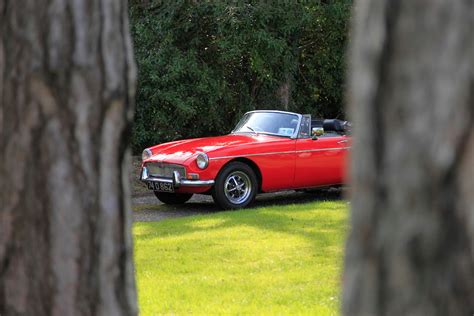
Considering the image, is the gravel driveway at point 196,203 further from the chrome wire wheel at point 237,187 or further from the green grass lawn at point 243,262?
the green grass lawn at point 243,262

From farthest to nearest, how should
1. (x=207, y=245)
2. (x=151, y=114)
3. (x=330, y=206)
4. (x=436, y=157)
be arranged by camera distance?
1. (x=151, y=114)
2. (x=330, y=206)
3. (x=207, y=245)
4. (x=436, y=157)

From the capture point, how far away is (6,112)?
9.18 feet

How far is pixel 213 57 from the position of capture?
19.9m

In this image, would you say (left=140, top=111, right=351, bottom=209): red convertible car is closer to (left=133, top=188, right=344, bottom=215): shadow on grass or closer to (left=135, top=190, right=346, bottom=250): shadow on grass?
(left=133, top=188, right=344, bottom=215): shadow on grass

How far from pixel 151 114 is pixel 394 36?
17521mm

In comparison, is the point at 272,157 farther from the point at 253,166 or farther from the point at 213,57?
the point at 213,57

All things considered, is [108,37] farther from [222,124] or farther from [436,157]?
[222,124]

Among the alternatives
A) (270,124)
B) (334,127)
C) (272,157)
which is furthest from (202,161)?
(334,127)

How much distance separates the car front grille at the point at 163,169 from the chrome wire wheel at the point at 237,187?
2.26 feet

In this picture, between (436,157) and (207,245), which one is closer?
(436,157)

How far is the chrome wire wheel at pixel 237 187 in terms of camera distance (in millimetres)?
13289

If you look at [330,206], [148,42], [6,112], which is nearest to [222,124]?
[148,42]

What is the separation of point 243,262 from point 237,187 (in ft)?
15.2

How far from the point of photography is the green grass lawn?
702cm
